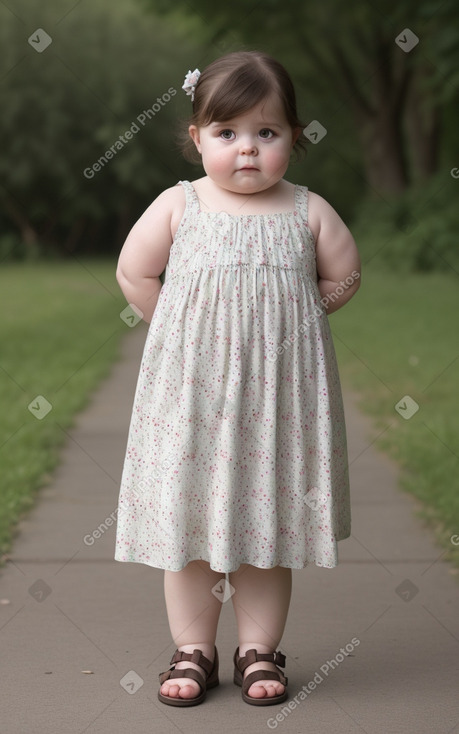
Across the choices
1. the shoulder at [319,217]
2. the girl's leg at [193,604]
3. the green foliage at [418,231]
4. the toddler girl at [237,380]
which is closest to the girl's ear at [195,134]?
the toddler girl at [237,380]

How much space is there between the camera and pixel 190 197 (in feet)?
10.9

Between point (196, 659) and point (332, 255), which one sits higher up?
point (332, 255)

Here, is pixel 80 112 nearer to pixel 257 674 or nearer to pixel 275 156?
pixel 275 156

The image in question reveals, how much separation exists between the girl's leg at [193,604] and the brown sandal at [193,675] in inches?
0.9

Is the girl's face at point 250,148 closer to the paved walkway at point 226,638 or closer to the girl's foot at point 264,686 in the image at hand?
the girl's foot at point 264,686

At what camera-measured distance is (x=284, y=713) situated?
321 centimetres

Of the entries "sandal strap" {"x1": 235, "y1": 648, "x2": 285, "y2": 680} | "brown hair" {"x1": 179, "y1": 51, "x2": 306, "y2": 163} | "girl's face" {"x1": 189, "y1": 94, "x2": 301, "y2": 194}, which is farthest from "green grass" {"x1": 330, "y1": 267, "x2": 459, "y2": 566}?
"brown hair" {"x1": 179, "y1": 51, "x2": 306, "y2": 163}

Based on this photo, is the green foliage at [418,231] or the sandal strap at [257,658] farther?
the green foliage at [418,231]

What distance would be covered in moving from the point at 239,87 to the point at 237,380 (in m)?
0.78

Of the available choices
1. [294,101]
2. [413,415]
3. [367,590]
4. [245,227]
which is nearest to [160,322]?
[245,227]

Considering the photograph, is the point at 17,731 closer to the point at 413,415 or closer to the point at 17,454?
the point at 17,454

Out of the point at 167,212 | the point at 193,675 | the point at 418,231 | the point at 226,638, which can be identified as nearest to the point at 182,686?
the point at 193,675

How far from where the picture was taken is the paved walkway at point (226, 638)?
3162mm

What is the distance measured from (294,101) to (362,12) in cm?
1992
